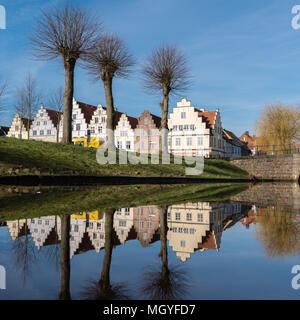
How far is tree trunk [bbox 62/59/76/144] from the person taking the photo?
20109mm

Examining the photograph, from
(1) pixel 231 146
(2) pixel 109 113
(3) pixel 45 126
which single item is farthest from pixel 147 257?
(1) pixel 231 146

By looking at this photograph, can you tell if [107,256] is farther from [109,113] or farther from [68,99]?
[109,113]

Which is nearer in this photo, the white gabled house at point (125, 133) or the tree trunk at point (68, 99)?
the tree trunk at point (68, 99)

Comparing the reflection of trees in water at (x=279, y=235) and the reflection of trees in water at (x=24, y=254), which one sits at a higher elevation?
the reflection of trees in water at (x=279, y=235)

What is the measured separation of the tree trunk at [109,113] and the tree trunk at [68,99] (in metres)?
3.18

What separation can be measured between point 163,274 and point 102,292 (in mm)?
624

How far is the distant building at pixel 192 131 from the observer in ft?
183

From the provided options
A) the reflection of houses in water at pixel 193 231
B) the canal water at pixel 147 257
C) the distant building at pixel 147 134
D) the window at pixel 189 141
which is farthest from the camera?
the distant building at pixel 147 134

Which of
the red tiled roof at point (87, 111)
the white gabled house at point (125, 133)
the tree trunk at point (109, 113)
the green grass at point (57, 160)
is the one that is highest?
the red tiled roof at point (87, 111)

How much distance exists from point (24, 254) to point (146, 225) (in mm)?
2181

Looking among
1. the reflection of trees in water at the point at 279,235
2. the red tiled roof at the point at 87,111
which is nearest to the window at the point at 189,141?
the red tiled roof at the point at 87,111

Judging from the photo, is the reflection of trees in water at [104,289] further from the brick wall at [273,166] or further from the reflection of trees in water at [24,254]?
the brick wall at [273,166]

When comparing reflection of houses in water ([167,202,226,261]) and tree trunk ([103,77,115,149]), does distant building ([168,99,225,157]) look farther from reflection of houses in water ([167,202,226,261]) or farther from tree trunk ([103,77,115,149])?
reflection of houses in water ([167,202,226,261])

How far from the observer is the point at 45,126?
64688mm
